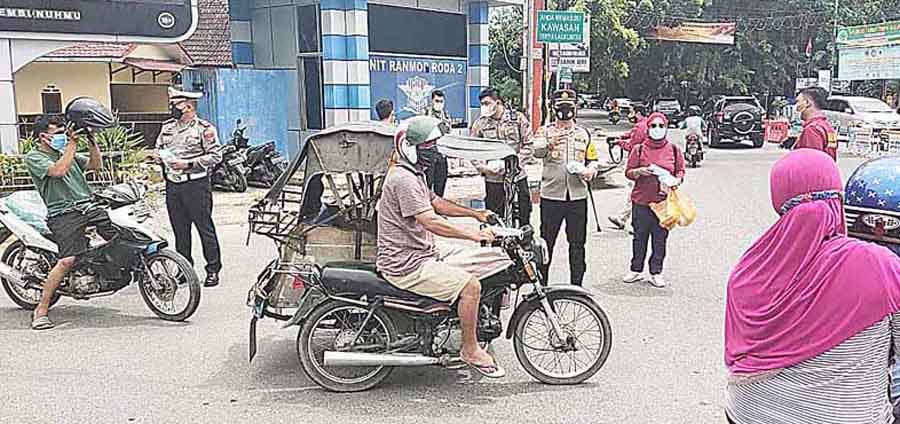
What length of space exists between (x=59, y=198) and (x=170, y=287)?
42.6 inches

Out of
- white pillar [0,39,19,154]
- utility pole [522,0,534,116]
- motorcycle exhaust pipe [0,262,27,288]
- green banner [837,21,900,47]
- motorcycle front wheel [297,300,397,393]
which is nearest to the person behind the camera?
motorcycle front wheel [297,300,397,393]

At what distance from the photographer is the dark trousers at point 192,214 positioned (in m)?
7.85

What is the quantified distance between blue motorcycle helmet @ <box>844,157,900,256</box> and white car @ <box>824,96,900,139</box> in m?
24.1

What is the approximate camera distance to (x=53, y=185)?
21.9 ft

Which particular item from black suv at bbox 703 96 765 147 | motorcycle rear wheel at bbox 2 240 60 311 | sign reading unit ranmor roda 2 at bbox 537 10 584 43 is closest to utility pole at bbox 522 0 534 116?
sign reading unit ranmor roda 2 at bbox 537 10 584 43

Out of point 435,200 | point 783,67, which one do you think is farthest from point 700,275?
point 783,67

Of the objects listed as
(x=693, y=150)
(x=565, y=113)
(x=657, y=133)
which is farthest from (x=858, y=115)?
(x=565, y=113)

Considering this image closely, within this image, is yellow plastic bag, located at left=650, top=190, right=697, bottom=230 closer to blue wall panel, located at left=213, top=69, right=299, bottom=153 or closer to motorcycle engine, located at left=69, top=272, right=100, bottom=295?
motorcycle engine, located at left=69, top=272, right=100, bottom=295

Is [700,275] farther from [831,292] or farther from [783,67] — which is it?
[783,67]

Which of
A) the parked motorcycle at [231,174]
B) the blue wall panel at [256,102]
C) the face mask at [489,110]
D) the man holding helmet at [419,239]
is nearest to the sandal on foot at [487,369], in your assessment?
the man holding helmet at [419,239]

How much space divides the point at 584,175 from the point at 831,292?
4.62m

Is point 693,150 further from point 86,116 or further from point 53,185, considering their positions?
point 53,185

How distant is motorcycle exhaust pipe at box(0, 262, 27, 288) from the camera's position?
23.4ft

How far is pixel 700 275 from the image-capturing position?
8.49 meters
